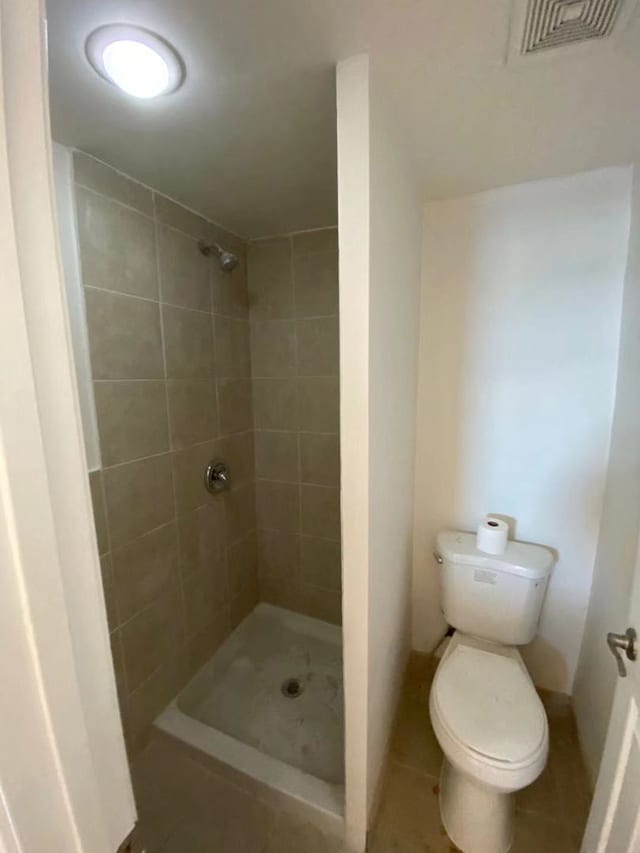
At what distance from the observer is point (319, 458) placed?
6.23ft

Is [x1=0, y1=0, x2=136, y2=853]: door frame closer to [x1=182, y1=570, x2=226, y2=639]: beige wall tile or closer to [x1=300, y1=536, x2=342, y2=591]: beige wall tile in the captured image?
[x1=182, y1=570, x2=226, y2=639]: beige wall tile

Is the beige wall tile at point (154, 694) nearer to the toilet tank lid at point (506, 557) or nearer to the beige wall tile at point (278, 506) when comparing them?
the beige wall tile at point (278, 506)

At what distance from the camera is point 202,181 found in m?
1.29

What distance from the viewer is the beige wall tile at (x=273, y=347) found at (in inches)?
73.6

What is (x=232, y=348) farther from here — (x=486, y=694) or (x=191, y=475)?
(x=486, y=694)

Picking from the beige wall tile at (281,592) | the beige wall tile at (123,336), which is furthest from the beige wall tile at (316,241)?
the beige wall tile at (281,592)

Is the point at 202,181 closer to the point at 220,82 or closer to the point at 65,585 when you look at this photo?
the point at 220,82

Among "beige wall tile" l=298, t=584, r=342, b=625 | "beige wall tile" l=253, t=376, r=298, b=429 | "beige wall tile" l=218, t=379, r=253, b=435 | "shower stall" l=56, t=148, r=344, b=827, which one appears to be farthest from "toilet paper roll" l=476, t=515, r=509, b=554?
"beige wall tile" l=218, t=379, r=253, b=435

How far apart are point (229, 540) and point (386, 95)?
1858 millimetres

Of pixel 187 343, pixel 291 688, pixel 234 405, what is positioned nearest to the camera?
pixel 187 343

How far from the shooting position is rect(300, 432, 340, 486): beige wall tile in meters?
1.87

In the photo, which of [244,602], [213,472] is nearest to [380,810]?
[244,602]

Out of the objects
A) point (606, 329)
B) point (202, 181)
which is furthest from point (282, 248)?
point (606, 329)

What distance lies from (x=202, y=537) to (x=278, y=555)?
1.86 ft
